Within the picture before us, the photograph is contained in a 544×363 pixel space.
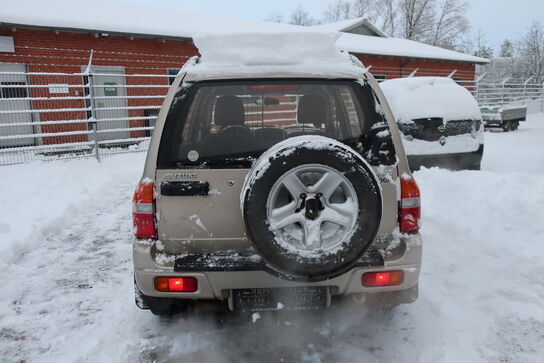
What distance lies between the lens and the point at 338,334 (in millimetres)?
3078

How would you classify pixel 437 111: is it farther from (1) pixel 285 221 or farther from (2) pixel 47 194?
(2) pixel 47 194

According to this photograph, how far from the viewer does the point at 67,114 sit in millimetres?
12891

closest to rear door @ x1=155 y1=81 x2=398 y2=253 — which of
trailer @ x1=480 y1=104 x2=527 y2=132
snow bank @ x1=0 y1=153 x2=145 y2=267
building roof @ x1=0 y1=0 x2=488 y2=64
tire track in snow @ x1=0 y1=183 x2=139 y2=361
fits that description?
tire track in snow @ x1=0 y1=183 x2=139 y2=361

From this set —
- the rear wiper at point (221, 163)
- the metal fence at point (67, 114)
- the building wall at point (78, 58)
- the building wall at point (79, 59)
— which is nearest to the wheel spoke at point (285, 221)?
the rear wiper at point (221, 163)

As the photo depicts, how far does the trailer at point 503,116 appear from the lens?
17531mm

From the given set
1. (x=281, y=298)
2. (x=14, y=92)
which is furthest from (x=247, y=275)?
(x=14, y=92)

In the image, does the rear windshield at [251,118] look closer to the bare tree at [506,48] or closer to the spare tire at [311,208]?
the spare tire at [311,208]

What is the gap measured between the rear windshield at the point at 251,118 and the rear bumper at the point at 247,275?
62 centimetres

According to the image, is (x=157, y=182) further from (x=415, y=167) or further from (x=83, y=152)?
(x=83, y=152)

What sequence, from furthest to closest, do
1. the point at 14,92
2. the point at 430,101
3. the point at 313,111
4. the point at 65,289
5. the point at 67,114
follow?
the point at 67,114, the point at 14,92, the point at 430,101, the point at 65,289, the point at 313,111

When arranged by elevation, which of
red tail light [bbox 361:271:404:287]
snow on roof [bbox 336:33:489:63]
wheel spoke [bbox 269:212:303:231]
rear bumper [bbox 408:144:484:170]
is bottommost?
red tail light [bbox 361:271:404:287]

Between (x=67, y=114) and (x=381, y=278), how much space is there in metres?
12.5

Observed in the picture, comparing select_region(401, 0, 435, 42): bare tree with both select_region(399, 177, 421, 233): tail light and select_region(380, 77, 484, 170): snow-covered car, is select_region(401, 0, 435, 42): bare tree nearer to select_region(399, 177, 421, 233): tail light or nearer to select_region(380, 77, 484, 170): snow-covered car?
select_region(380, 77, 484, 170): snow-covered car

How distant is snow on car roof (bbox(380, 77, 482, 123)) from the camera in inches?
293
